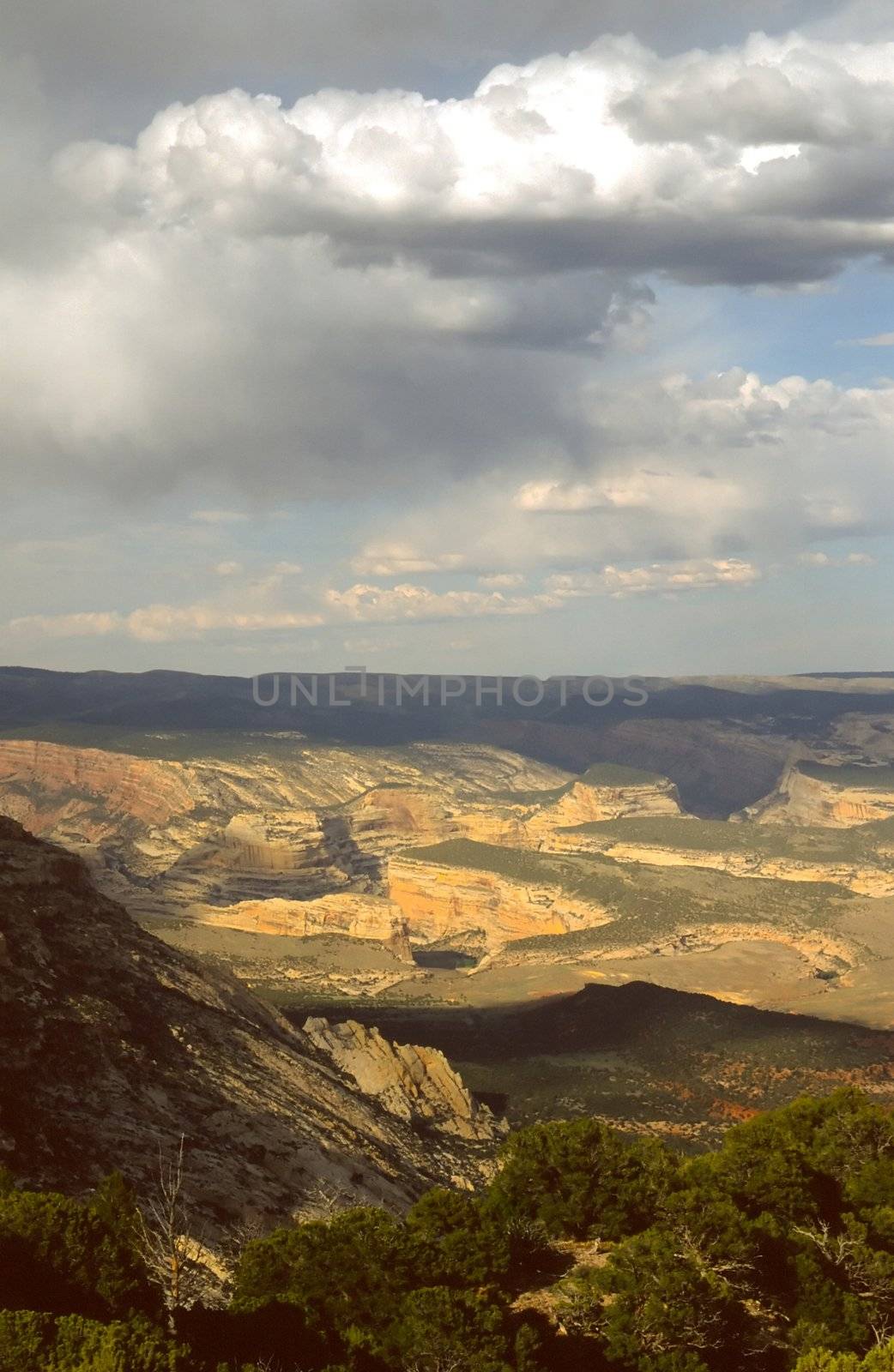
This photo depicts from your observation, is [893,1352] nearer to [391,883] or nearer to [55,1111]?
[55,1111]

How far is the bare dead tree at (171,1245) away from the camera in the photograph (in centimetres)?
2973

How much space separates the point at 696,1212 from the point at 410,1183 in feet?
72.2

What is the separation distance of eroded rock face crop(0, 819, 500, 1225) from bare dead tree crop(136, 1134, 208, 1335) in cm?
82

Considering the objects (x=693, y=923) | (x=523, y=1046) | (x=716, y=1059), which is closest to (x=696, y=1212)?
(x=716, y=1059)

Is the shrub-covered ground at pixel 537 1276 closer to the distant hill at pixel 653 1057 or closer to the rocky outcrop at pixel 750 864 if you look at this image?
the distant hill at pixel 653 1057

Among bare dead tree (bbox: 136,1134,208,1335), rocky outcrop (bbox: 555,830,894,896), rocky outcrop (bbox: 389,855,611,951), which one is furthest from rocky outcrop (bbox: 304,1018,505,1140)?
rocky outcrop (bbox: 555,830,894,896)

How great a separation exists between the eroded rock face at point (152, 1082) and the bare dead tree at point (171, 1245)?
0.82m

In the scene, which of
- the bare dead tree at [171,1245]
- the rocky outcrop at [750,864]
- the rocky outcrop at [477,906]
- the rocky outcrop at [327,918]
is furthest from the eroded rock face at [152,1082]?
the rocky outcrop at [750,864]

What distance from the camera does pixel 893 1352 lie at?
27984 millimetres

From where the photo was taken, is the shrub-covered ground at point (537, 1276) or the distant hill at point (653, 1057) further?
the distant hill at point (653, 1057)

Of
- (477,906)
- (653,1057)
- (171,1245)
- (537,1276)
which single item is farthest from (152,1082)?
(477,906)

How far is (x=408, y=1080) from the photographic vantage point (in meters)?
76.3

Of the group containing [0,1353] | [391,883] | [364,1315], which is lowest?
[391,883]

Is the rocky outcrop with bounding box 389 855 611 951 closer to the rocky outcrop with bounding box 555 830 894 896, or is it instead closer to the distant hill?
the rocky outcrop with bounding box 555 830 894 896
